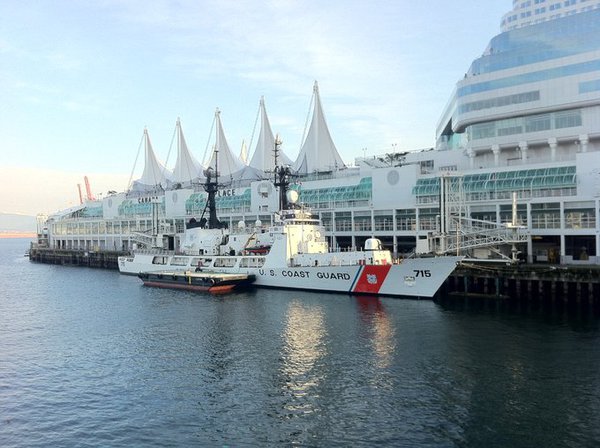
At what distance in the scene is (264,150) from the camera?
80812mm

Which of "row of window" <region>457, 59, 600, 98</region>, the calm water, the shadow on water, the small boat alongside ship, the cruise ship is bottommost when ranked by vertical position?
the calm water

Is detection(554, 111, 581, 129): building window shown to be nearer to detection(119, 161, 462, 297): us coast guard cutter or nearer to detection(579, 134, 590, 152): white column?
detection(579, 134, 590, 152): white column

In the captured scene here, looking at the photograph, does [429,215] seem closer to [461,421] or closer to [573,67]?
[573,67]

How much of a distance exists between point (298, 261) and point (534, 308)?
1881cm

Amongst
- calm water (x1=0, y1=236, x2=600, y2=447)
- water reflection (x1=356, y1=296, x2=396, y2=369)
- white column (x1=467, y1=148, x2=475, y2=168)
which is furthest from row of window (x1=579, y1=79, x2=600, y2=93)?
water reflection (x1=356, y1=296, x2=396, y2=369)

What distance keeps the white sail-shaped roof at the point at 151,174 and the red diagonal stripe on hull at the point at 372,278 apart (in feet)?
219

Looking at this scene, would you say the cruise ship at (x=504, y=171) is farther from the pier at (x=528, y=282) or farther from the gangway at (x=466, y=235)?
the pier at (x=528, y=282)

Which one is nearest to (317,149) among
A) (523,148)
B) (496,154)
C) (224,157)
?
(224,157)

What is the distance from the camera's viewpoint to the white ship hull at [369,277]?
3809 cm

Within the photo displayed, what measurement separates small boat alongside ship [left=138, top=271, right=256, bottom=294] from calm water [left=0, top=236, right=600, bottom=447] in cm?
944

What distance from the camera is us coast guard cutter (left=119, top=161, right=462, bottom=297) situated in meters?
38.9

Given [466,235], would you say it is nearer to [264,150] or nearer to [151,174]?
[264,150]

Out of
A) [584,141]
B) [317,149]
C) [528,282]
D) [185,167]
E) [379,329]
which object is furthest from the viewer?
[185,167]

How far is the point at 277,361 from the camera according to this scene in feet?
76.6
